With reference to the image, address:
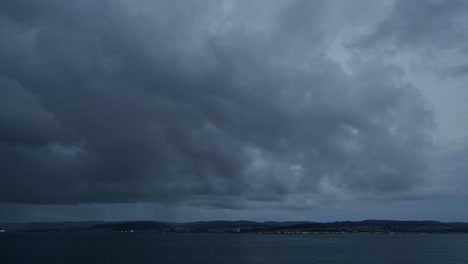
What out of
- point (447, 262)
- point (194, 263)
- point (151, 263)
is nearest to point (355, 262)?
point (447, 262)

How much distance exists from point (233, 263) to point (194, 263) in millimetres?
8840

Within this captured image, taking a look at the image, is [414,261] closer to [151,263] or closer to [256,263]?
[256,263]

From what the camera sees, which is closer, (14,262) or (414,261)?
(14,262)

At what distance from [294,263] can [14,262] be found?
6278 cm

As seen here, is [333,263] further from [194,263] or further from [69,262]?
[69,262]

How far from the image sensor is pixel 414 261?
9550 centimetres

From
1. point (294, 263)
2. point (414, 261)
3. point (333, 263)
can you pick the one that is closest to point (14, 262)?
point (294, 263)

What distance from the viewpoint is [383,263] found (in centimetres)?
9044

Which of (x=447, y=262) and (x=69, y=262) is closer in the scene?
(x=69, y=262)

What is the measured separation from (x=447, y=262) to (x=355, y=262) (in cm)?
2338

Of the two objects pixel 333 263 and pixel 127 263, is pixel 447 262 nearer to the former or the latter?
pixel 333 263

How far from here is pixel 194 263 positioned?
88.8 meters

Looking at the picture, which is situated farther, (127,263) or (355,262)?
(355,262)

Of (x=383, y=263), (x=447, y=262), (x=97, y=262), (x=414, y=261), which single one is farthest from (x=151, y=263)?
(x=447, y=262)
